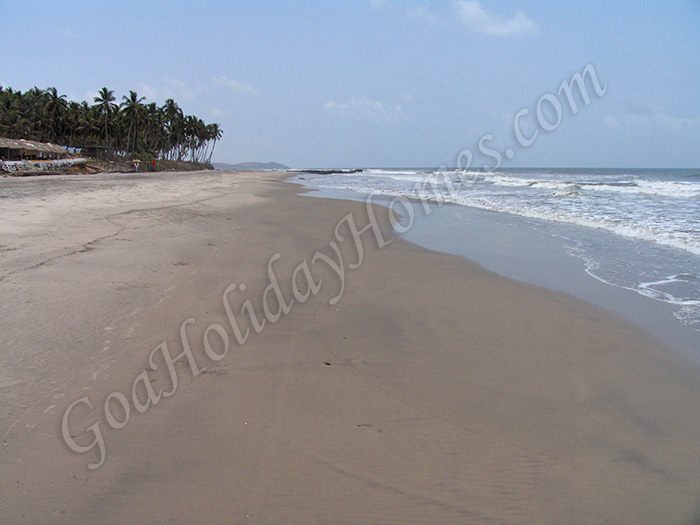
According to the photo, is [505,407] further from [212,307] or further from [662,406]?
[212,307]

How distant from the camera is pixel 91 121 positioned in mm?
56375

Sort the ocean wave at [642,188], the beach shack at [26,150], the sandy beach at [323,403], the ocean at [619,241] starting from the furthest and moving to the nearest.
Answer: the beach shack at [26,150]
the ocean wave at [642,188]
the ocean at [619,241]
the sandy beach at [323,403]

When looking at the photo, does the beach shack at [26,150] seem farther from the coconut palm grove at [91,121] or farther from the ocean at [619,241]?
the ocean at [619,241]

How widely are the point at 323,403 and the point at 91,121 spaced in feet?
218

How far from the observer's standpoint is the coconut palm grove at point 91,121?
169 ft

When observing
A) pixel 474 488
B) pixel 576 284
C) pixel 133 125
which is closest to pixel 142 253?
pixel 474 488

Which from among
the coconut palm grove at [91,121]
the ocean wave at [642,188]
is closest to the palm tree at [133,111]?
the coconut palm grove at [91,121]

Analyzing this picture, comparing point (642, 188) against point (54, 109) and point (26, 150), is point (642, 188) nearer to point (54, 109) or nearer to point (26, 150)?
point (26, 150)

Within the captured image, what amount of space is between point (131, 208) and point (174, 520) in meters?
11.4

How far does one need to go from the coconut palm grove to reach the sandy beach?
5779 cm

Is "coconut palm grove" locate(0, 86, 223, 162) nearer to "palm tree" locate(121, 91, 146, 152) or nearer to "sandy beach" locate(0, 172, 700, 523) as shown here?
"palm tree" locate(121, 91, 146, 152)

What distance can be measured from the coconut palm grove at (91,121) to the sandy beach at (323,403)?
190 ft

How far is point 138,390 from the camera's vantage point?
3051 mm

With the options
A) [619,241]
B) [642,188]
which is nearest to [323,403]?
[619,241]
